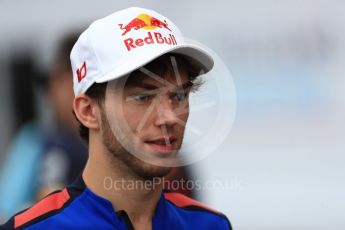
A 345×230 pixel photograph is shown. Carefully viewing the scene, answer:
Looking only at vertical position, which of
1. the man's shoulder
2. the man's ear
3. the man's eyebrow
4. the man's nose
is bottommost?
the man's shoulder

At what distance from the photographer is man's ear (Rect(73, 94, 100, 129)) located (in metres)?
2.42

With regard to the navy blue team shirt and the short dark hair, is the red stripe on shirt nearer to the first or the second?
the navy blue team shirt

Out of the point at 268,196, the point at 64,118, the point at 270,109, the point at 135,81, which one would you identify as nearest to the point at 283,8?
the point at 270,109

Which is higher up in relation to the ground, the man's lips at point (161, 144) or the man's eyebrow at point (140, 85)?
the man's eyebrow at point (140, 85)

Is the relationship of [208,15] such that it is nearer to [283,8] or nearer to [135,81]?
[283,8]

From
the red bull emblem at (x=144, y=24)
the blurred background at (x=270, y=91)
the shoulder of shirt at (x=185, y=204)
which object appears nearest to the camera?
the red bull emblem at (x=144, y=24)

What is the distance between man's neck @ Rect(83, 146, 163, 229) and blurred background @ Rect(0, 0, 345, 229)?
2.03 metres

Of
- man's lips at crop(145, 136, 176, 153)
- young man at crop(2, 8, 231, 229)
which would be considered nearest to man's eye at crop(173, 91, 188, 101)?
young man at crop(2, 8, 231, 229)

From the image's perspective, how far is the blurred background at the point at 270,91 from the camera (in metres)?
4.57

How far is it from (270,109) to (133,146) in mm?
2405

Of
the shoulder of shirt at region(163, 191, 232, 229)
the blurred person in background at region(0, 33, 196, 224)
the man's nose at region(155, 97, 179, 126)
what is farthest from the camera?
the blurred person in background at region(0, 33, 196, 224)

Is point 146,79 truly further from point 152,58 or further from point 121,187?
point 121,187

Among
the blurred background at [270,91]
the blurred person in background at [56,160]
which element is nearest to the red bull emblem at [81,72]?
the blurred person in background at [56,160]

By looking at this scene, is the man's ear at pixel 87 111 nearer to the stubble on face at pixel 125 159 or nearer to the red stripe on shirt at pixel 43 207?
the stubble on face at pixel 125 159
